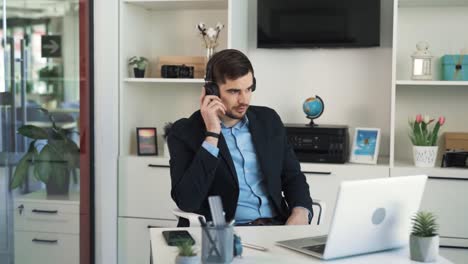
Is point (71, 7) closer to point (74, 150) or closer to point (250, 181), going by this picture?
point (74, 150)


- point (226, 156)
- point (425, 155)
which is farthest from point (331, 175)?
point (226, 156)

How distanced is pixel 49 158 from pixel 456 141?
2.39 metres

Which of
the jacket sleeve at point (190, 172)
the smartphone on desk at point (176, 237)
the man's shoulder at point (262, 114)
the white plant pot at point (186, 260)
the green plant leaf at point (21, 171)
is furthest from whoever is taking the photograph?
the green plant leaf at point (21, 171)

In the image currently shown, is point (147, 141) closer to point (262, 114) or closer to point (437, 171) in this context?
point (262, 114)

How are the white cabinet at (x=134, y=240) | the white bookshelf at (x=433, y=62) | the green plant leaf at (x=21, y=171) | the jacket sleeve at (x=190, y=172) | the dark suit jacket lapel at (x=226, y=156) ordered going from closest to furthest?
the jacket sleeve at (x=190, y=172), the dark suit jacket lapel at (x=226, y=156), the green plant leaf at (x=21, y=171), the white bookshelf at (x=433, y=62), the white cabinet at (x=134, y=240)

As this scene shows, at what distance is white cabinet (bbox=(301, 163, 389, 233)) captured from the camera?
4176 millimetres

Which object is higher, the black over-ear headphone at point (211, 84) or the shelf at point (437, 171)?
the black over-ear headphone at point (211, 84)

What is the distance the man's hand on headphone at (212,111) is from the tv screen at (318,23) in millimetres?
1705

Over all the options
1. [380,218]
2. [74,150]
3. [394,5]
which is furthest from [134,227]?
[380,218]

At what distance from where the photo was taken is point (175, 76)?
15.0 feet

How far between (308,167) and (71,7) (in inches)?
66.2

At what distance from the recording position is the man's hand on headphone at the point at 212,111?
2.88m

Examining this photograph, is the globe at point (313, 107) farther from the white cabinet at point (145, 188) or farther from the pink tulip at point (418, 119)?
the white cabinet at point (145, 188)

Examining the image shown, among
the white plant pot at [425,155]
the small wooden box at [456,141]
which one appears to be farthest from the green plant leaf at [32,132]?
the small wooden box at [456,141]
